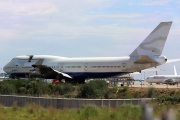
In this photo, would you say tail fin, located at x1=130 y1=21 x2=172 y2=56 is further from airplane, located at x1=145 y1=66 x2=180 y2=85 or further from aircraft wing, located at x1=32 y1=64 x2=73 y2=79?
airplane, located at x1=145 y1=66 x2=180 y2=85

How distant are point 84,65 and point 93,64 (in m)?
1.68

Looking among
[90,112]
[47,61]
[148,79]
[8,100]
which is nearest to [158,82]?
[148,79]

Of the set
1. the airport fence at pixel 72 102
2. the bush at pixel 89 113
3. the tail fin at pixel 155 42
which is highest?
the tail fin at pixel 155 42

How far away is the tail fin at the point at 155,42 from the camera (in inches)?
1924

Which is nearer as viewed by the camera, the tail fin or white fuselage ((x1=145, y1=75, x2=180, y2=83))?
the tail fin

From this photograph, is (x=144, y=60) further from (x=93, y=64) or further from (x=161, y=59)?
(x=93, y=64)

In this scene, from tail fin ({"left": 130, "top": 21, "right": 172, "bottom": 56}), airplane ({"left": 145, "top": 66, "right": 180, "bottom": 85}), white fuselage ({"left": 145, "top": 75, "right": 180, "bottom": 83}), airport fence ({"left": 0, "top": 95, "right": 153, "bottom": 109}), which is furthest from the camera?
white fuselage ({"left": 145, "top": 75, "right": 180, "bottom": 83})

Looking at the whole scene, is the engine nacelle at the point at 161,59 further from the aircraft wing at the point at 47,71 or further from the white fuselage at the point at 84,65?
the aircraft wing at the point at 47,71

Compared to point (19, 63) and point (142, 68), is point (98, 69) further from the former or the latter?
point (19, 63)

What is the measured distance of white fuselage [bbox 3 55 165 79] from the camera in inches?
1932

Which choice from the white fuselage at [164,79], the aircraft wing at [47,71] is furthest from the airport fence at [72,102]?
the white fuselage at [164,79]

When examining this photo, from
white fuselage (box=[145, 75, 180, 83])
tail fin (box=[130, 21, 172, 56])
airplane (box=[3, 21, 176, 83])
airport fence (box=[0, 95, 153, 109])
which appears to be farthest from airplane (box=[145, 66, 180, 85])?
airport fence (box=[0, 95, 153, 109])

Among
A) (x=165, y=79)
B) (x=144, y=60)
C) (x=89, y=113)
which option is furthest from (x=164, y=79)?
(x=89, y=113)

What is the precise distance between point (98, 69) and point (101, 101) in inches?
1065
